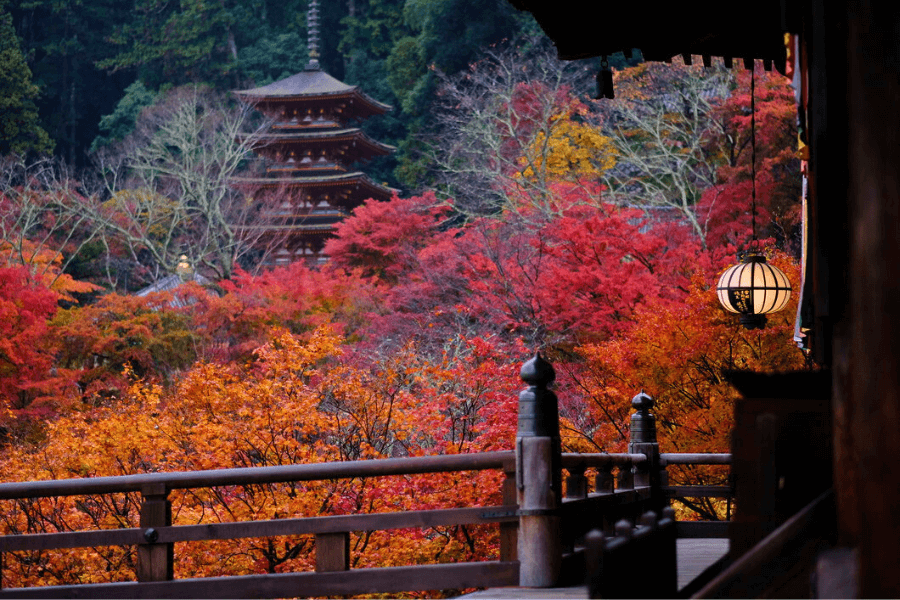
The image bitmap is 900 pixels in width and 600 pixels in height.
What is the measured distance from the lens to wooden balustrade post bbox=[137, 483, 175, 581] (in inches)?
217

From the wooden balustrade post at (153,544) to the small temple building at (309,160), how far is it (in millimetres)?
24862

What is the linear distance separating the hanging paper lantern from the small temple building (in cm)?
2235

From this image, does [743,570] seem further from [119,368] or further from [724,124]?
[119,368]

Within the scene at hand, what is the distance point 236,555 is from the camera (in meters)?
9.91

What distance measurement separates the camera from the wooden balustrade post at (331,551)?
218 inches

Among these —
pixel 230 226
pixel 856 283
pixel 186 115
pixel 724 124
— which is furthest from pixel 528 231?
pixel 856 283

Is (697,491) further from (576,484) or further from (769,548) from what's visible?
(769,548)

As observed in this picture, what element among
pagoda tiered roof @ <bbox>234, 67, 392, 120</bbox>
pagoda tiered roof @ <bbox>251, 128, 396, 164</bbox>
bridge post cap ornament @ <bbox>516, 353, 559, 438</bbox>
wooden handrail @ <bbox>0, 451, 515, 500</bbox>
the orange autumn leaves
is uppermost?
pagoda tiered roof @ <bbox>234, 67, 392, 120</bbox>

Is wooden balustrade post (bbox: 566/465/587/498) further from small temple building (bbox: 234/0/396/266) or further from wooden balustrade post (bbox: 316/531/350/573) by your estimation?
small temple building (bbox: 234/0/396/266)

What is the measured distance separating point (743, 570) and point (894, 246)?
813mm

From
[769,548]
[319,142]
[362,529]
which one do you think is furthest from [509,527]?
[319,142]

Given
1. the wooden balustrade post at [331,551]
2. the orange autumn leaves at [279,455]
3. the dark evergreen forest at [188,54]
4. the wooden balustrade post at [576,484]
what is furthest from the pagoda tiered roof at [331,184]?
the wooden balustrade post at [331,551]

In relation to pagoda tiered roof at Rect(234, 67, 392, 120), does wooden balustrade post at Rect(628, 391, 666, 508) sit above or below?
below

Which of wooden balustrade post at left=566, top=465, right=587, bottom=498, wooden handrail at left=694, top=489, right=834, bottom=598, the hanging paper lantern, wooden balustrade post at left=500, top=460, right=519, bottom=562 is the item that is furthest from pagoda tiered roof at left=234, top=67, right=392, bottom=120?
wooden handrail at left=694, top=489, right=834, bottom=598
